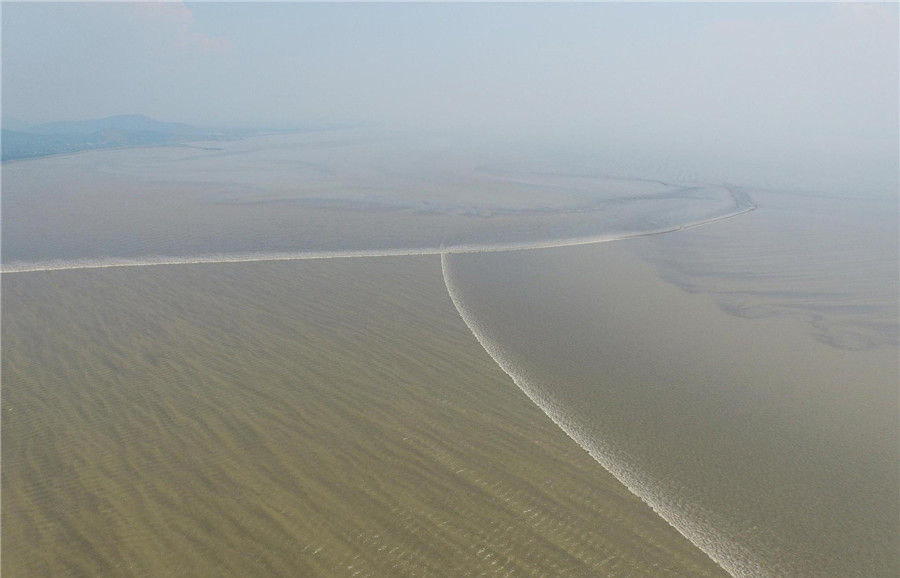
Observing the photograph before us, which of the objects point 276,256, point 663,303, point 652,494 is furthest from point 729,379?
point 276,256

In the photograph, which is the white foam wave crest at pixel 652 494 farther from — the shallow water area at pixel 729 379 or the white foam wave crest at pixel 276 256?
the white foam wave crest at pixel 276 256

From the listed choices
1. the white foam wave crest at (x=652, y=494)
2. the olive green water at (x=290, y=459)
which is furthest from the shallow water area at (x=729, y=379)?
the olive green water at (x=290, y=459)

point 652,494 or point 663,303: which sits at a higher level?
point 663,303

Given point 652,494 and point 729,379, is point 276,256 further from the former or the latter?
point 652,494

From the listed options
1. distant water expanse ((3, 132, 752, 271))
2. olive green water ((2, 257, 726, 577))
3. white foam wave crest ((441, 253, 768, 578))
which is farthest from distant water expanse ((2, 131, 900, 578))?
olive green water ((2, 257, 726, 577))

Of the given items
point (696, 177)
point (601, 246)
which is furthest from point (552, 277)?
point (696, 177)

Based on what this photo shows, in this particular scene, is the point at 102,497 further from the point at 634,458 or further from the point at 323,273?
the point at 323,273
